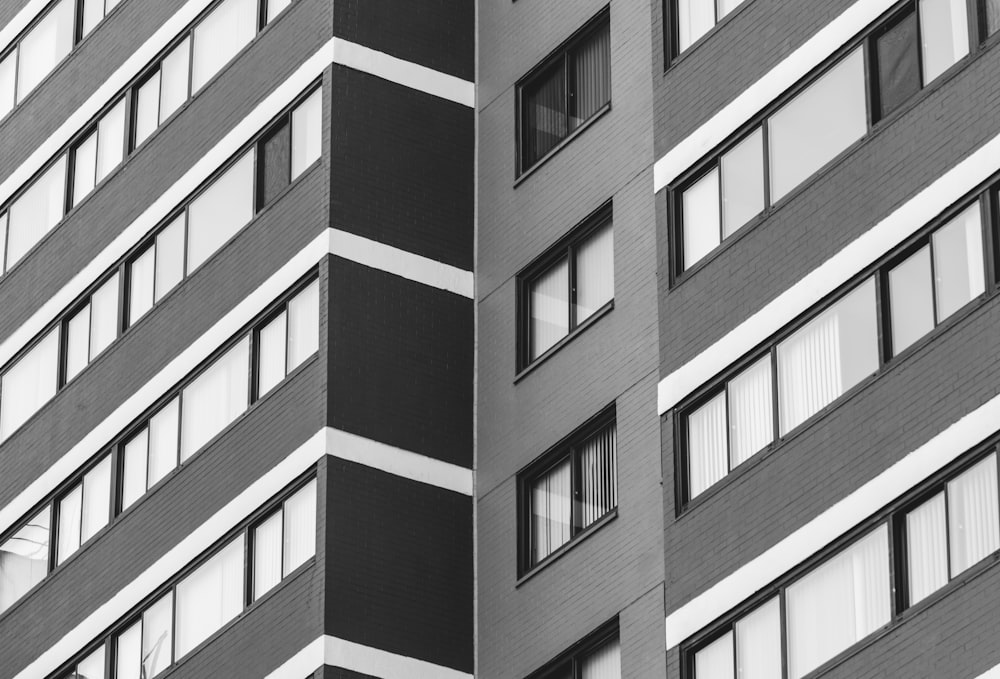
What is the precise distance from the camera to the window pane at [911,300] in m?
29.8

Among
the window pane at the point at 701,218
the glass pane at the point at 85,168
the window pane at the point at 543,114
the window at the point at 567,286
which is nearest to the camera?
the window pane at the point at 701,218

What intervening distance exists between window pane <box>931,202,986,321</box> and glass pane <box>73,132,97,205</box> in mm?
18397

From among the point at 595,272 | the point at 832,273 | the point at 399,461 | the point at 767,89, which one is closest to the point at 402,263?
the point at 595,272

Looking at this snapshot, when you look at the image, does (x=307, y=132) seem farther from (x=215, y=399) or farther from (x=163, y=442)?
(x=163, y=442)

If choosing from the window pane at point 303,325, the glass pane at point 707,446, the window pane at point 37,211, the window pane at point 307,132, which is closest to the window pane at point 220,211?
the window pane at point 307,132

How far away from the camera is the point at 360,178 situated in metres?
37.8

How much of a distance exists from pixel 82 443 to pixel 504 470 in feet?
26.3

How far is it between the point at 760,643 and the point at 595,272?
7.90m

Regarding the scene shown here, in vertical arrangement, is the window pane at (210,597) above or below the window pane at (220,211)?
below

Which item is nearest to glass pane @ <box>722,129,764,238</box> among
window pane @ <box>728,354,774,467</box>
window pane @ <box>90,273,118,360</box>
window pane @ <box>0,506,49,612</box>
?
window pane @ <box>728,354,774,467</box>

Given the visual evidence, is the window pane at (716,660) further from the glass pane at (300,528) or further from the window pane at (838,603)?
the glass pane at (300,528)

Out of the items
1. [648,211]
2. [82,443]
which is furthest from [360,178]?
[82,443]

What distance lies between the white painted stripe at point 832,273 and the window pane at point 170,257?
392 inches

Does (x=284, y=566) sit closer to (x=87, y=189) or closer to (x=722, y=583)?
(x=722, y=583)
